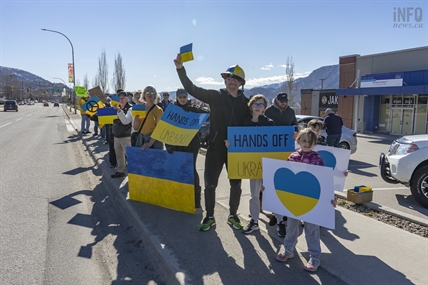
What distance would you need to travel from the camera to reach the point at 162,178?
17.2ft

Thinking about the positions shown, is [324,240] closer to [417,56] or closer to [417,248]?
[417,248]

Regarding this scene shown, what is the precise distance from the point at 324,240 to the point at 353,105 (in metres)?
25.7

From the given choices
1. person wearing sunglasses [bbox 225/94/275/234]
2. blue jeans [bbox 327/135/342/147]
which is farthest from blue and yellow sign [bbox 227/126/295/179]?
blue jeans [bbox 327/135/342/147]

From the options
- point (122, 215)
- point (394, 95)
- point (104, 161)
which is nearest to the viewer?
point (122, 215)

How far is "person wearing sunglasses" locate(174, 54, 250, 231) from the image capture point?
4.15 m

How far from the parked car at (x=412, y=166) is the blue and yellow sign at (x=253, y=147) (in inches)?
122

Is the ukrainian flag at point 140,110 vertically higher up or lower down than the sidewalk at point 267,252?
higher up

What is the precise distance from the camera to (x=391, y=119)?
80.6 feet

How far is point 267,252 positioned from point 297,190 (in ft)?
2.74

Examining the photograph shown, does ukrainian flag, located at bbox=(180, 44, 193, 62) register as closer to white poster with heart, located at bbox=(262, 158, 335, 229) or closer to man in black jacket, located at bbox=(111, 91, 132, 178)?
white poster with heart, located at bbox=(262, 158, 335, 229)

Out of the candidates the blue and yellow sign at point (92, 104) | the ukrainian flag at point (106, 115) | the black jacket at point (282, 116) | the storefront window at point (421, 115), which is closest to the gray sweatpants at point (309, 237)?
the black jacket at point (282, 116)

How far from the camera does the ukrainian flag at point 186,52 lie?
404 centimetres

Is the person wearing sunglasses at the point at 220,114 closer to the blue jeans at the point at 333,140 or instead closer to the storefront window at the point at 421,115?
the blue jeans at the point at 333,140

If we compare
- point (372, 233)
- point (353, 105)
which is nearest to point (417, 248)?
point (372, 233)
